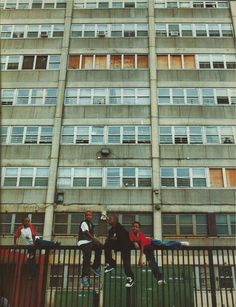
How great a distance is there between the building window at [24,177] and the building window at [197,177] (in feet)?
28.4

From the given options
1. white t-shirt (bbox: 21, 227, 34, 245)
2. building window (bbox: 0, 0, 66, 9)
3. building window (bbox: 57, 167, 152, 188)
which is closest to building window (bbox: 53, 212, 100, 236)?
building window (bbox: 57, 167, 152, 188)

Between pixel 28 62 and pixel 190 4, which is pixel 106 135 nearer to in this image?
pixel 28 62

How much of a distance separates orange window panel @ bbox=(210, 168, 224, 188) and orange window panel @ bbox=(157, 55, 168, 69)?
9501 mm

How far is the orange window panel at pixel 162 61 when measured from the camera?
1177 inches

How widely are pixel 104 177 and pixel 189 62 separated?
1207 cm

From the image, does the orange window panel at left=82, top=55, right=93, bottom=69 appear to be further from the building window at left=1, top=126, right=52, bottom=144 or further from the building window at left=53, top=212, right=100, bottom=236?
the building window at left=53, top=212, right=100, bottom=236

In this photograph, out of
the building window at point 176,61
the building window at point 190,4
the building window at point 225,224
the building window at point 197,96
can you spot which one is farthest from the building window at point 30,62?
the building window at point 225,224

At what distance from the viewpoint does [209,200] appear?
82.7 ft

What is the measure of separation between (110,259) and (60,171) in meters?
18.0

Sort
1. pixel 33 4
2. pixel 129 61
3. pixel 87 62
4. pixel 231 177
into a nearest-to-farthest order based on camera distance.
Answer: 1. pixel 231 177
2. pixel 129 61
3. pixel 87 62
4. pixel 33 4

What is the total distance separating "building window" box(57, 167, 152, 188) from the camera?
26.1 m

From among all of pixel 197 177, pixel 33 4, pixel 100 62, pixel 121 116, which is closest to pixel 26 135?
pixel 121 116

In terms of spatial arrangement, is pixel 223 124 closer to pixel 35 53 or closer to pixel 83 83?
pixel 83 83

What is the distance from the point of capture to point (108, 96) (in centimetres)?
2884
